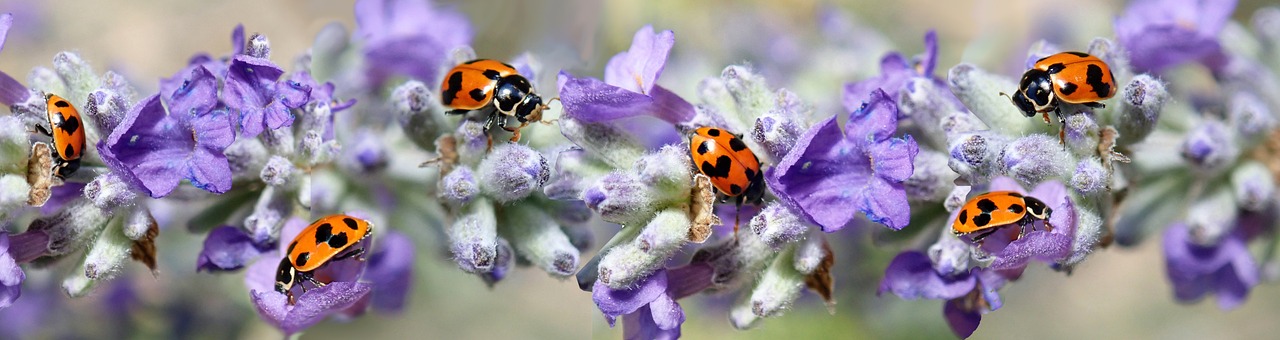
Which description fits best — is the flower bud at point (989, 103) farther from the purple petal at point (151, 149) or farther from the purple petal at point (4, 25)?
the purple petal at point (4, 25)

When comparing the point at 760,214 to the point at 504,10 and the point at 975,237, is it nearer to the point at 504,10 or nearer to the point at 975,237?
the point at 975,237

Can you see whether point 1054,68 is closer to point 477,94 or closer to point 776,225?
point 776,225

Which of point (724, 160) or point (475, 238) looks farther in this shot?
point (475, 238)

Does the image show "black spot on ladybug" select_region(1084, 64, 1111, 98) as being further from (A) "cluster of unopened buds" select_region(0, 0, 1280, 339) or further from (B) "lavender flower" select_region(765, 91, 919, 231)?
(B) "lavender flower" select_region(765, 91, 919, 231)

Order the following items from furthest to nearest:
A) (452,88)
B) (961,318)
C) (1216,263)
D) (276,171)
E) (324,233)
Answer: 1. (1216,263)
2. (961,318)
3. (452,88)
4. (276,171)
5. (324,233)

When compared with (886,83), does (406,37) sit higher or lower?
lower

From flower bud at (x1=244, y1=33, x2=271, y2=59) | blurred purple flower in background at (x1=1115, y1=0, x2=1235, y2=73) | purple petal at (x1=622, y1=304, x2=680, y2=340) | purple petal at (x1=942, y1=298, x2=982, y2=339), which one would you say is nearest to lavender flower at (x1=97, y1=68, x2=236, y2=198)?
flower bud at (x1=244, y1=33, x2=271, y2=59)

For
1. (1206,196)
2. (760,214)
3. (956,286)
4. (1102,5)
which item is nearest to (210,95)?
(760,214)

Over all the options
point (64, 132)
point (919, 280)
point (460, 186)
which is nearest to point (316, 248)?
point (460, 186)

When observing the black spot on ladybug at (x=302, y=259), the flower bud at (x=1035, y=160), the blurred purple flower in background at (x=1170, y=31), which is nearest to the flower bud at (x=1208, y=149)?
A: the blurred purple flower in background at (x=1170, y=31)
